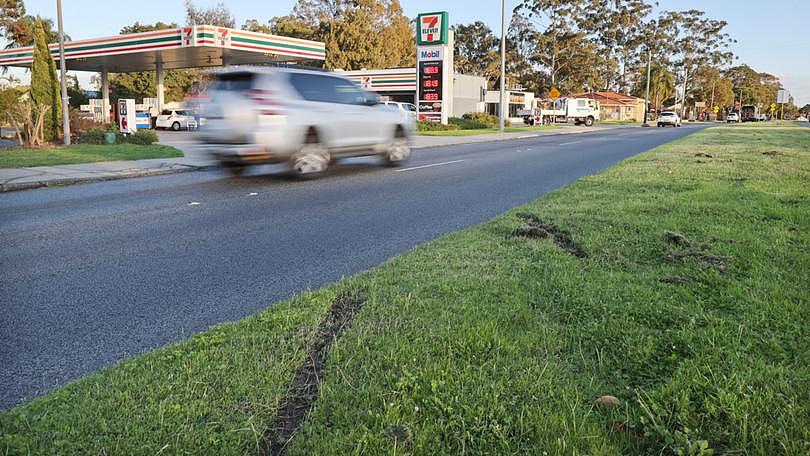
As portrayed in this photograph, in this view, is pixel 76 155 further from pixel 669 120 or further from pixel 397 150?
pixel 669 120

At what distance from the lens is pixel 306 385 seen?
9.71 feet

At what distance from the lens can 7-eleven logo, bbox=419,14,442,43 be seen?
39.3m

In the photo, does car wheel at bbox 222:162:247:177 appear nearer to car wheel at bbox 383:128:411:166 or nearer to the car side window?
the car side window

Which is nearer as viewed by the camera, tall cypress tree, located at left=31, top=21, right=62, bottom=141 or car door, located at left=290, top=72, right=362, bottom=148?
car door, located at left=290, top=72, right=362, bottom=148

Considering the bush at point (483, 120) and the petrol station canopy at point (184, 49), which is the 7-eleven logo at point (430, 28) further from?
the bush at point (483, 120)

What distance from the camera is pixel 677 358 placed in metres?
3.13

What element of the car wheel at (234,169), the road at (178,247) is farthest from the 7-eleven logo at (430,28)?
the road at (178,247)

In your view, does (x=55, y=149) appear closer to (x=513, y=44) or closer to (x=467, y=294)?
(x=467, y=294)

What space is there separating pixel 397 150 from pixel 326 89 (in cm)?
304

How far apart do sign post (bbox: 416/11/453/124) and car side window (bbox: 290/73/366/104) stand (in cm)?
2770

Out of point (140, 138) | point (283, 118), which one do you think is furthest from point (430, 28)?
point (283, 118)

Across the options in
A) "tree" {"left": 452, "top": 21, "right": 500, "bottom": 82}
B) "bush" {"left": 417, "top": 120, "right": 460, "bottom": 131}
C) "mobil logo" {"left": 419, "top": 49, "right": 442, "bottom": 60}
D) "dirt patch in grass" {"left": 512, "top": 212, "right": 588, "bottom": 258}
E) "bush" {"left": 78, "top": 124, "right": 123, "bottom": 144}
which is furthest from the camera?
"tree" {"left": 452, "top": 21, "right": 500, "bottom": 82}

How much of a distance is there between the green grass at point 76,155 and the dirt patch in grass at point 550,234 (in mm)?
12206

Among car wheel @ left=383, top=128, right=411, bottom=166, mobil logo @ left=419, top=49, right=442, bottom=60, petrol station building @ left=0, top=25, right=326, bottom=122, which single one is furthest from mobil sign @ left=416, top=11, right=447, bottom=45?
car wheel @ left=383, top=128, right=411, bottom=166
